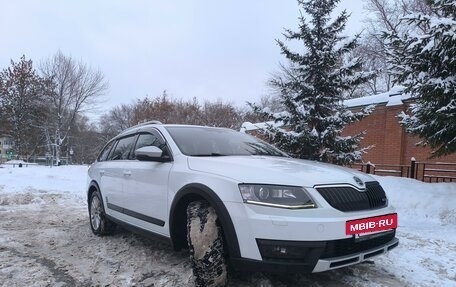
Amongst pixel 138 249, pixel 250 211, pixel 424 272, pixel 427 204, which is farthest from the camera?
pixel 427 204

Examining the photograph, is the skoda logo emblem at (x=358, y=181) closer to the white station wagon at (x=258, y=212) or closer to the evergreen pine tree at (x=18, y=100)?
the white station wagon at (x=258, y=212)

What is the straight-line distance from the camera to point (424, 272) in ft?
14.7

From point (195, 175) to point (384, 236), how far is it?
1864 millimetres

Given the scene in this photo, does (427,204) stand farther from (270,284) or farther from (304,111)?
(270,284)

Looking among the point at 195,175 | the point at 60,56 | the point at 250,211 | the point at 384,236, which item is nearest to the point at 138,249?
the point at 195,175

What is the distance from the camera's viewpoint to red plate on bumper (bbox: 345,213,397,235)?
11.6 feet

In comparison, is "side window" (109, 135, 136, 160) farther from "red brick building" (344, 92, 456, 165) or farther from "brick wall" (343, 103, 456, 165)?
"brick wall" (343, 103, 456, 165)

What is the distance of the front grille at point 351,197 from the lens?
3555 millimetres

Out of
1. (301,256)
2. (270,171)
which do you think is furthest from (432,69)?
(301,256)

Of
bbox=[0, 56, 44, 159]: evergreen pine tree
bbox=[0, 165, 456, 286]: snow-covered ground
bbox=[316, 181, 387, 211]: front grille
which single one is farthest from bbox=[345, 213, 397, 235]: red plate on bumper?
bbox=[0, 56, 44, 159]: evergreen pine tree

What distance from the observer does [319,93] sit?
410 inches

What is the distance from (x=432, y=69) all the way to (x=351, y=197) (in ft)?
17.4

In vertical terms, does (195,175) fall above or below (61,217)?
above

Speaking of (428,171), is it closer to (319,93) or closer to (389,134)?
(389,134)
